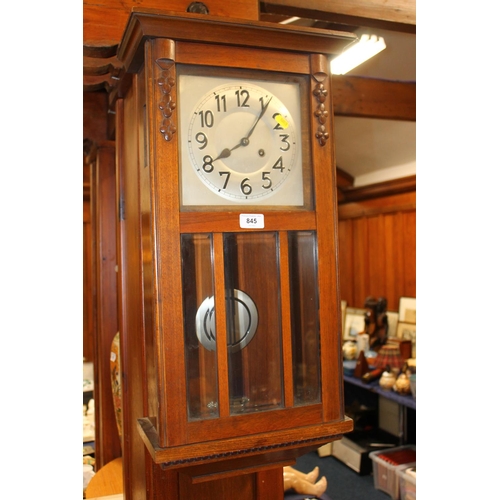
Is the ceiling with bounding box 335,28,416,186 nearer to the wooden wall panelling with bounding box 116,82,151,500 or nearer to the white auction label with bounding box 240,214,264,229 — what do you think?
the wooden wall panelling with bounding box 116,82,151,500

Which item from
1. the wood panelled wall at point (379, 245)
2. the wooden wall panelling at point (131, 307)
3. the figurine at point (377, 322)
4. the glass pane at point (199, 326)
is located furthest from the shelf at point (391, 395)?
the glass pane at point (199, 326)

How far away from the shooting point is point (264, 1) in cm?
163

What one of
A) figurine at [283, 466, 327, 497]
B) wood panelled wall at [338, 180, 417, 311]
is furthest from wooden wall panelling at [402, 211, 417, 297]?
figurine at [283, 466, 327, 497]

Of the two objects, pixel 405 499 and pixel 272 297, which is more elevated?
pixel 272 297

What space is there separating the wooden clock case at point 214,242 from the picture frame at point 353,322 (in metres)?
4.09

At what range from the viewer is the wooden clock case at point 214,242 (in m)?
0.92

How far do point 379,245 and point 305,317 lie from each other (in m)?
4.01

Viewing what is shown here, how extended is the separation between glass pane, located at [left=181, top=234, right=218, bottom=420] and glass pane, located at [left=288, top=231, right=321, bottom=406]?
0.51 feet

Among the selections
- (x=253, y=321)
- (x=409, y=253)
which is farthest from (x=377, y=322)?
(x=253, y=321)

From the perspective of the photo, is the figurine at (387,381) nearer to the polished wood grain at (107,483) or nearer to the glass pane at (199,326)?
the polished wood grain at (107,483)

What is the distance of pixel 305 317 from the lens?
1011 millimetres

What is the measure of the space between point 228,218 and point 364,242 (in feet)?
14.1
